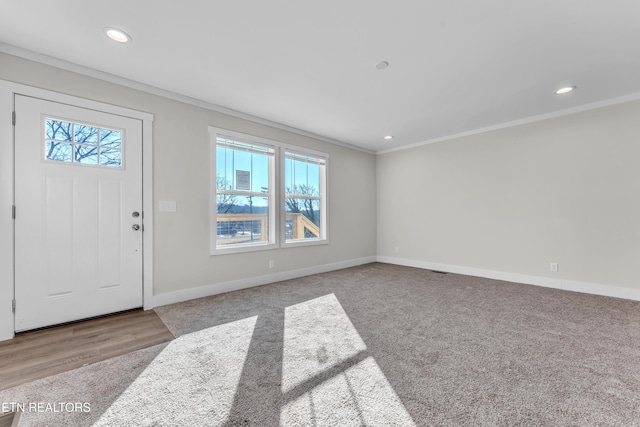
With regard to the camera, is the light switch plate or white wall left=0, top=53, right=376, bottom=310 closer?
white wall left=0, top=53, right=376, bottom=310

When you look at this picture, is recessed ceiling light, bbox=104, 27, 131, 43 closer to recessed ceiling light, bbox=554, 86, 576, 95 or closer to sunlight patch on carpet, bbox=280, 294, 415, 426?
sunlight patch on carpet, bbox=280, 294, 415, 426

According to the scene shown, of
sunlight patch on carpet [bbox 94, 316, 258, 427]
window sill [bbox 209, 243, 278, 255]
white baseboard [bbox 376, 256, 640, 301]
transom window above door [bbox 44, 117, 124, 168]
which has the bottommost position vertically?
sunlight patch on carpet [bbox 94, 316, 258, 427]

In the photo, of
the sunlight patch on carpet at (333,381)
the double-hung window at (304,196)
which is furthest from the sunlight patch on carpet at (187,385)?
the double-hung window at (304,196)

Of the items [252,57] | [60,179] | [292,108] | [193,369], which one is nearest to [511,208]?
[292,108]

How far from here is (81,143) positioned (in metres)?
2.66

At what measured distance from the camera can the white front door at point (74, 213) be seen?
240cm

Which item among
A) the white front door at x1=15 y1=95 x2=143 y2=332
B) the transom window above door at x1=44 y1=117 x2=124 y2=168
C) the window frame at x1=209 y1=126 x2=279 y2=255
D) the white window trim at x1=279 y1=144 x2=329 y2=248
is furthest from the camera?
the white window trim at x1=279 y1=144 x2=329 y2=248

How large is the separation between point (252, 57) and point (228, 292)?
2.85 meters

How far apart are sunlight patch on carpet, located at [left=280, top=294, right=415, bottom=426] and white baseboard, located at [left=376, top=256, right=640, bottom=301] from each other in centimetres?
316

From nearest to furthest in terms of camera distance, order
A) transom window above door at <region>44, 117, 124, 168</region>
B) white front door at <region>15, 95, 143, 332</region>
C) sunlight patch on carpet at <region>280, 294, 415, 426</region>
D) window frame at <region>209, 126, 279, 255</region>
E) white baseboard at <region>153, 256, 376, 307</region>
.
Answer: sunlight patch on carpet at <region>280, 294, 415, 426</region>, white front door at <region>15, 95, 143, 332</region>, transom window above door at <region>44, 117, 124, 168</region>, white baseboard at <region>153, 256, 376, 307</region>, window frame at <region>209, 126, 279, 255</region>

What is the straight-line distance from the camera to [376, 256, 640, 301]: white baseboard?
3.33 metres

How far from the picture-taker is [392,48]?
233cm

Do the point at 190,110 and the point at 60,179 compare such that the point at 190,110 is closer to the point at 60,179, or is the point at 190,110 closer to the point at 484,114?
the point at 60,179

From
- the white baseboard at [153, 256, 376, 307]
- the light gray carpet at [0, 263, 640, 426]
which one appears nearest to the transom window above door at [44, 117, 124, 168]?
the white baseboard at [153, 256, 376, 307]
